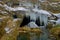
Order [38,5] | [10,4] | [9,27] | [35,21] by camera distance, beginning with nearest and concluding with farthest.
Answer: [9,27], [35,21], [10,4], [38,5]

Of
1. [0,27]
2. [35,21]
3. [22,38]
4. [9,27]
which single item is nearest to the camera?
[0,27]

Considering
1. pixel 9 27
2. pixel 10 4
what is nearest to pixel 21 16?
pixel 10 4

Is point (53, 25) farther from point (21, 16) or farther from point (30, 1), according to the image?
point (30, 1)

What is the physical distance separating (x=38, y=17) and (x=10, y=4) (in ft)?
15.1

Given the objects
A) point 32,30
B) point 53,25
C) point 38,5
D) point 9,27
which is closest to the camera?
point 9,27

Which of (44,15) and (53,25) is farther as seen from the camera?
(44,15)

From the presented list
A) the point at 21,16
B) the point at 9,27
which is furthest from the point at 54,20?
the point at 9,27

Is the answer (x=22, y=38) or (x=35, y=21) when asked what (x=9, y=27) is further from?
(x=35, y=21)

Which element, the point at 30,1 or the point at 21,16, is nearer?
the point at 21,16

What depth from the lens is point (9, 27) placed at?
50.2 ft

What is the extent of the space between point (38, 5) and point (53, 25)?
8940mm

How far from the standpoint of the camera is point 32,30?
79.5 feet

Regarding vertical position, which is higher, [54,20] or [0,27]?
[0,27]

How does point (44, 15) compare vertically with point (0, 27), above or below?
below
